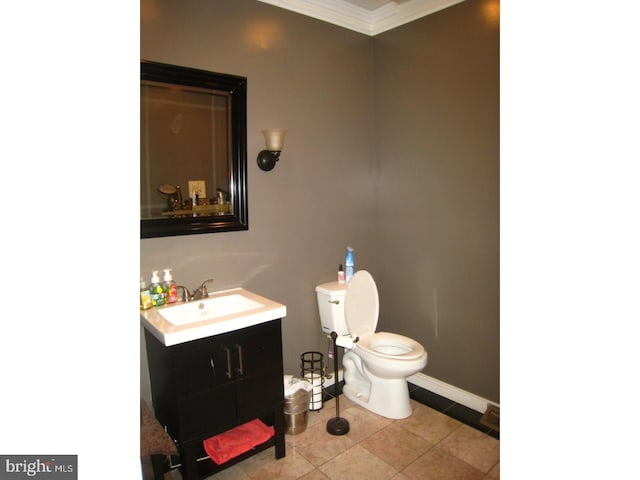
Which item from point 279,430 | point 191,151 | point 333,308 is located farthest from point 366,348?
point 191,151

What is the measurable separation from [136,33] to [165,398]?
189 centimetres

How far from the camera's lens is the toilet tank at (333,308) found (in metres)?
2.86

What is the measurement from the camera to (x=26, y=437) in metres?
0.57


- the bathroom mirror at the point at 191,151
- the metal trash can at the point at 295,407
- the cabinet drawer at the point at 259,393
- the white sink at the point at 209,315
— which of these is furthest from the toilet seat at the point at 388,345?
the bathroom mirror at the point at 191,151

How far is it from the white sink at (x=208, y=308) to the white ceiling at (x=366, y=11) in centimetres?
183

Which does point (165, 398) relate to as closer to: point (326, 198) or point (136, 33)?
point (326, 198)

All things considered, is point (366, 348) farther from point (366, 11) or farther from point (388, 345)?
point (366, 11)

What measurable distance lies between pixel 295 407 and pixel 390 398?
612 mm

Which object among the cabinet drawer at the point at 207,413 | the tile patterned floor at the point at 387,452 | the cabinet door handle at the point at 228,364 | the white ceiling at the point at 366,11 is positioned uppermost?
the white ceiling at the point at 366,11

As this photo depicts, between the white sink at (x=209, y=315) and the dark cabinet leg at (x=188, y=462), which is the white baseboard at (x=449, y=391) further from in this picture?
the dark cabinet leg at (x=188, y=462)

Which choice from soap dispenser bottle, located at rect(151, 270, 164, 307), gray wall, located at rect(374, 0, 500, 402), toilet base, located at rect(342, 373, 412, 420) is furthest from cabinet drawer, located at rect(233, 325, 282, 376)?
gray wall, located at rect(374, 0, 500, 402)

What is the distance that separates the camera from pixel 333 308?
285cm

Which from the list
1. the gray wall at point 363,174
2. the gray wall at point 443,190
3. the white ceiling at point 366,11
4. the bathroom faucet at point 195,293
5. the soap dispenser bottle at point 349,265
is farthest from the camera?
the soap dispenser bottle at point 349,265
